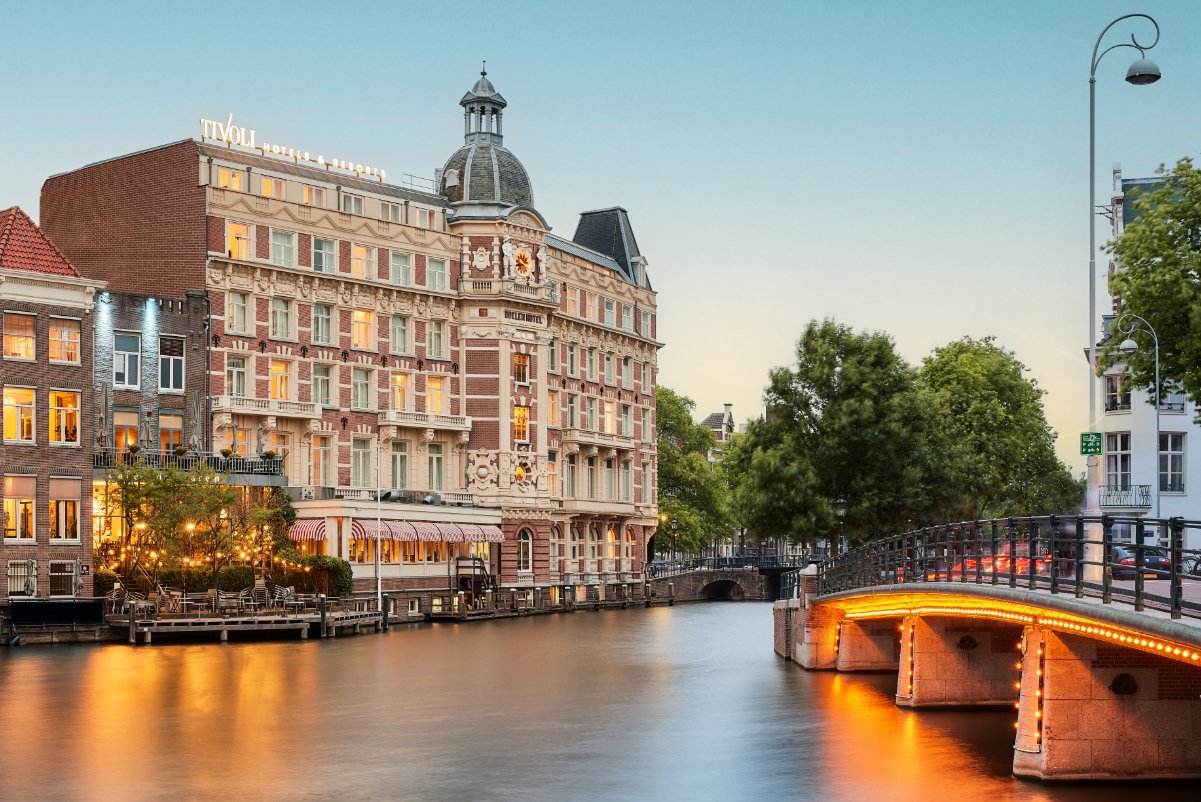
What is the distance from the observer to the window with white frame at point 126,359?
7012 centimetres

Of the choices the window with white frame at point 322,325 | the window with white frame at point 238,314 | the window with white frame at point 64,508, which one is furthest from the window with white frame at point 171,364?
the window with white frame at point 64,508

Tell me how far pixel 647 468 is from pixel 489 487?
20.0 meters

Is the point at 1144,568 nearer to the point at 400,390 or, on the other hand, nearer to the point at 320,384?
the point at 320,384

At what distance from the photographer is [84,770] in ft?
96.8

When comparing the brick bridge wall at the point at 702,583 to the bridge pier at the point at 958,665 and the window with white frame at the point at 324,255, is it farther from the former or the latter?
the bridge pier at the point at 958,665

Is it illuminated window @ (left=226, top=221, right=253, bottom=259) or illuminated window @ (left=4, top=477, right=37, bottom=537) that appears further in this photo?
illuminated window @ (left=226, top=221, right=253, bottom=259)

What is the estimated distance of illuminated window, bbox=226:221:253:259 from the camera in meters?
75.1

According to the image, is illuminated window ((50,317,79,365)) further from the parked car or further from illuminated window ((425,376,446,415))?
the parked car

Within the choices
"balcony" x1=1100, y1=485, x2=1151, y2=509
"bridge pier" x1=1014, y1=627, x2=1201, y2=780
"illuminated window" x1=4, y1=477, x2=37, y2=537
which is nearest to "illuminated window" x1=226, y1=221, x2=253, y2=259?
"illuminated window" x1=4, y1=477, x2=37, y2=537

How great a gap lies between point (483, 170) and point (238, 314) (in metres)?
20.2

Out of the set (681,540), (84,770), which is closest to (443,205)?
(681,540)

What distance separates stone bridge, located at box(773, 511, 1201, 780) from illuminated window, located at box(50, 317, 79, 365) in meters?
40.0

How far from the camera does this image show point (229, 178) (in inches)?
3004

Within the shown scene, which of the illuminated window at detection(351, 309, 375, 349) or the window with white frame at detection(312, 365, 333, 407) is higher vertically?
the illuminated window at detection(351, 309, 375, 349)
